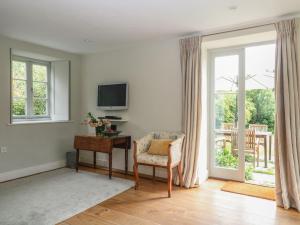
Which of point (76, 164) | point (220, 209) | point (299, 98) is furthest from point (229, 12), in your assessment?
point (76, 164)

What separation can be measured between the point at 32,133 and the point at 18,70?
1242 mm

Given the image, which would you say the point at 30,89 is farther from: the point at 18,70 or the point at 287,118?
the point at 287,118

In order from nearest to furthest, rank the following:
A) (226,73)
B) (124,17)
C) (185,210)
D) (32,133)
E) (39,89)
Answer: (185,210)
(124,17)
(226,73)
(32,133)
(39,89)

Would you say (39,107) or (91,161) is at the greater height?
(39,107)

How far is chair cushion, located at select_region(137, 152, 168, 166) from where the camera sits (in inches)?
125

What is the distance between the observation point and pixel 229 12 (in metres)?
2.73

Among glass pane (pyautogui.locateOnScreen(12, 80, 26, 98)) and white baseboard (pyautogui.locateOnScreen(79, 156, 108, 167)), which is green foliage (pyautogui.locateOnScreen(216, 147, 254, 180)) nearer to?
white baseboard (pyautogui.locateOnScreen(79, 156, 108, 167))

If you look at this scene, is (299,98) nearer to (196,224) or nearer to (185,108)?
(185,108)

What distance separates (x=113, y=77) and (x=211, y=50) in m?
1.91

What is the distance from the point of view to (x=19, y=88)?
427cm

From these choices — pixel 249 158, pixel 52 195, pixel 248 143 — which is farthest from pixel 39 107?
pixel 249 158

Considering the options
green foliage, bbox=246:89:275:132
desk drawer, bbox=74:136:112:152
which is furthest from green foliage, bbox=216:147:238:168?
desk drawer, bbox=74:136:112:152

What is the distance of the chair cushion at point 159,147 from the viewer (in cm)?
341

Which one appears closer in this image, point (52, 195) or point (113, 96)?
point (52, 195)
